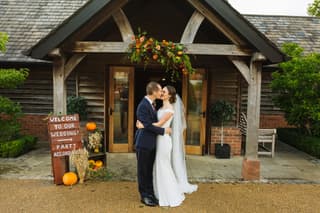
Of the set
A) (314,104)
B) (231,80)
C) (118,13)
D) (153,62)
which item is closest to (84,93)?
(153,62)

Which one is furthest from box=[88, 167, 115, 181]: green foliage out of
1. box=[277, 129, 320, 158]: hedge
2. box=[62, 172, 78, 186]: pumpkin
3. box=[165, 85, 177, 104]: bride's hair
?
box=[277, 129, 320, 158]: hedge

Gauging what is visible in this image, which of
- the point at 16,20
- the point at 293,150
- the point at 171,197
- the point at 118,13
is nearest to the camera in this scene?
the point at 171,197

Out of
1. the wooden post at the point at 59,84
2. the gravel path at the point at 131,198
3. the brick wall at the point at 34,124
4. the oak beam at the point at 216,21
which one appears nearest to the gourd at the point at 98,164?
the gravel path at the point at 131,198

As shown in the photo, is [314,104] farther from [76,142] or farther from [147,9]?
[76,142]

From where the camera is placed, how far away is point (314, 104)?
7.12 metres

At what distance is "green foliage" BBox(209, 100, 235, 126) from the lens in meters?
6.99

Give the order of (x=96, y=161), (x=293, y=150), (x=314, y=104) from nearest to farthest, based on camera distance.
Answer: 1. (x=96, y=161)
2. (x=314, y=104)
3. (x=293, y=150)

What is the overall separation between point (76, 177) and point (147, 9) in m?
4.90

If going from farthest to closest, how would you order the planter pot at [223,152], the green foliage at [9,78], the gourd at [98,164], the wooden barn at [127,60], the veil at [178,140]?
the planter pot at [223,152]
the green foliage at [9,78]
the gourd at [98,164]
the wooden barn at [127,60]
the veil at [178,140]

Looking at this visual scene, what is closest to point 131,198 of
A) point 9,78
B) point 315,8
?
point 9,78

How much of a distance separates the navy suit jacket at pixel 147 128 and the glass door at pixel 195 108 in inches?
133

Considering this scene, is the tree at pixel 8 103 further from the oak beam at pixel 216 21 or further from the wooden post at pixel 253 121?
the wooden post at pixel 253 121

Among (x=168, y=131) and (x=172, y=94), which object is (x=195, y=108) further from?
(x=168, y=131)

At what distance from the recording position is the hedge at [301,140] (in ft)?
24.2
